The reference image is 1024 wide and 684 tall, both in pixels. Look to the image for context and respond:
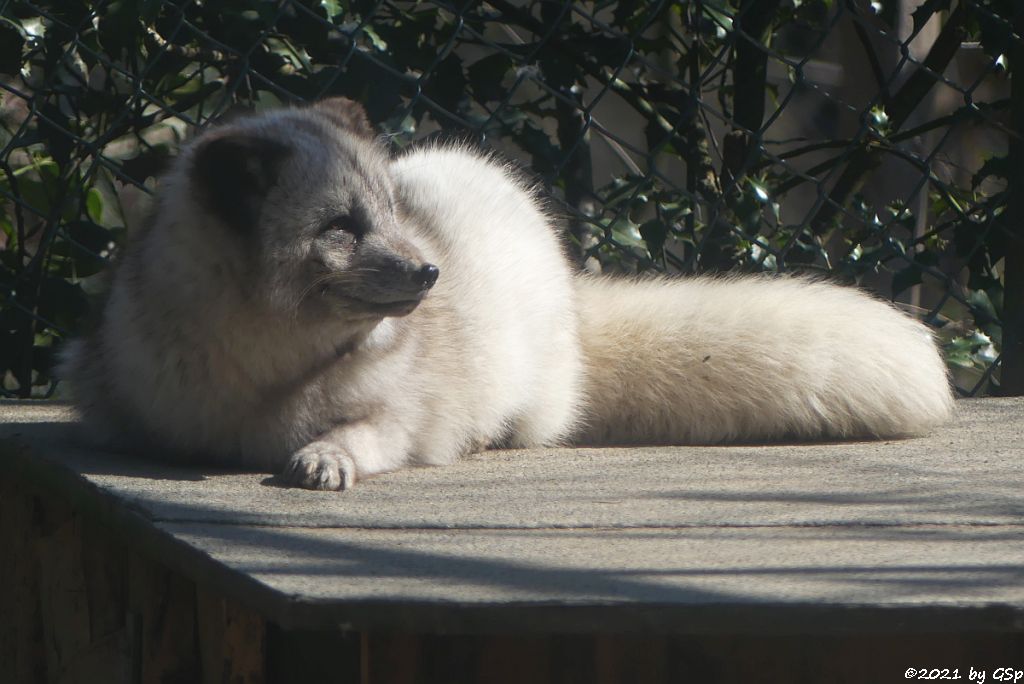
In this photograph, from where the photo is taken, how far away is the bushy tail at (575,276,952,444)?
278 centimetres

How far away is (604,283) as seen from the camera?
3.29m

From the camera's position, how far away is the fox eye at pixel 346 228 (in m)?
2.38

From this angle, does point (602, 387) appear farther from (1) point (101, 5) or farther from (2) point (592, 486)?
(1) point (101, 5)

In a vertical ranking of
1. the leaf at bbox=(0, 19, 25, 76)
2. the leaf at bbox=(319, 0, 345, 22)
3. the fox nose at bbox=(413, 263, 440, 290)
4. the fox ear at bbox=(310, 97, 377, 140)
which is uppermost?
the leaf at bbox=(319, 0, 345, 22)

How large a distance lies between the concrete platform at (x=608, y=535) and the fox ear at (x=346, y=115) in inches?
27.9

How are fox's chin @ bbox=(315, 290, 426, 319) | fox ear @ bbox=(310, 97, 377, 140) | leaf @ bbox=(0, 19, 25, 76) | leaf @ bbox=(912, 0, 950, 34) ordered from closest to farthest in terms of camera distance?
fox's chin @ bbox=(315, 290, 426, 319)
fox ear @ bbox=(310, 97, 377, 140)
leaf @ bbox=(0, 19, 25, 76)
leaf @ bbox=(912, 0, 950, 34)

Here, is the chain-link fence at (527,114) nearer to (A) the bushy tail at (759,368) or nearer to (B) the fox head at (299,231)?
(A) the bushy tail at (759,368)

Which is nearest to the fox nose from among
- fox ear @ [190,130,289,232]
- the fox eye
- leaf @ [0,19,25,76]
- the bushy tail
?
the fox eye

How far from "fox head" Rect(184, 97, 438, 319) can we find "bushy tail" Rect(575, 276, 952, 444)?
0.76 m

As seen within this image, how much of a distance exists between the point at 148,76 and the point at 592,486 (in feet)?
6.41

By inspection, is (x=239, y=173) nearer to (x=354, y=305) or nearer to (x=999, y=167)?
(x=354, y=305)

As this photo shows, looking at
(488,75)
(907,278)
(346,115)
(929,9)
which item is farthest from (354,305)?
(929,9)

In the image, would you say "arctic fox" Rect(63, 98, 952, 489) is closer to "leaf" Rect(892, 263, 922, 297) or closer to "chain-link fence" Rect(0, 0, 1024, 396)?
"chain-link fence" Rect(0, 0, 1024, 396)

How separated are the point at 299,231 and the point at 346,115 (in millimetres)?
421
